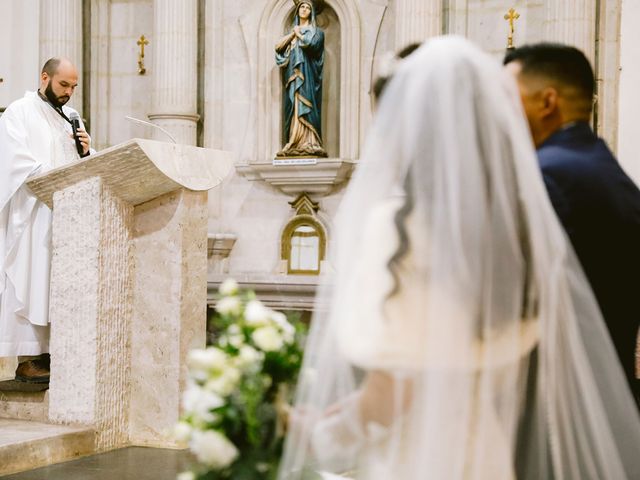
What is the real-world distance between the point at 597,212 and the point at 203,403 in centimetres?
116

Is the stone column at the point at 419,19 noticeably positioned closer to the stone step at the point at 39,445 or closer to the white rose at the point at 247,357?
the stone step at the point at 39,445

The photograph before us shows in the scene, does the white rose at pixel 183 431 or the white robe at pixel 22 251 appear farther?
the white robe at pixel 22 251

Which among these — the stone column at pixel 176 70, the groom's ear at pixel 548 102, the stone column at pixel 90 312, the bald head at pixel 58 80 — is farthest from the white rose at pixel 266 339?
the stone column at pixel 176 70

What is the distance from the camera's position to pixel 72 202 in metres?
5.10

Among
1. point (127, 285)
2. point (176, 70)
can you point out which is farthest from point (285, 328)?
point (176, 70)

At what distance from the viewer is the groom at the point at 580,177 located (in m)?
2.55

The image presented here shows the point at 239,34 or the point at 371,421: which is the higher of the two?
the point at 239,34

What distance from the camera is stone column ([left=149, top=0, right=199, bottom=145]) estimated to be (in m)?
10.7

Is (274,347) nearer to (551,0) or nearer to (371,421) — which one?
(371,421)

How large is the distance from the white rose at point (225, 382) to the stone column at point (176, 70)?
8.63 m

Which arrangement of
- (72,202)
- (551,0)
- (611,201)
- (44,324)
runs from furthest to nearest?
(551,0) < (44,324) < (72,202) < (611,201)

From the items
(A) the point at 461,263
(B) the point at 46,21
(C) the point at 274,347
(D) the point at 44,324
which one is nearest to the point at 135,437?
(D) the point at 44,324

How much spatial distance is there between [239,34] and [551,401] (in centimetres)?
925

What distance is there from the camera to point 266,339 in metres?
2.30
